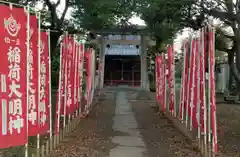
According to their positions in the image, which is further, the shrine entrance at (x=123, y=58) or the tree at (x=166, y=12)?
the shrine entrance at (x=123, y=58)

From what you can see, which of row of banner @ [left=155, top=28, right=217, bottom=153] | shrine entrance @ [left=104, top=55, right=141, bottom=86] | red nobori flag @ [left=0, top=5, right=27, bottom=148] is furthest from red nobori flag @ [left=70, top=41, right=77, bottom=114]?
shrine entrance @ [left=104, top=55, right=141, bottom=86]

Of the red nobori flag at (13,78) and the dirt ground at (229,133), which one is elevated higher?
the red nobori flag at (13,78)

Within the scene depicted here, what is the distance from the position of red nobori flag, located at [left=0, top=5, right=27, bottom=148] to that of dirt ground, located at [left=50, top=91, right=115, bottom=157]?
6.19 feet

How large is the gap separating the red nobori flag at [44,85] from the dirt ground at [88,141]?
0.65m

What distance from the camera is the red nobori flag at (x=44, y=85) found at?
23.5 ft

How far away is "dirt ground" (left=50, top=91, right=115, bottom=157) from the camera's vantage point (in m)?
7.55

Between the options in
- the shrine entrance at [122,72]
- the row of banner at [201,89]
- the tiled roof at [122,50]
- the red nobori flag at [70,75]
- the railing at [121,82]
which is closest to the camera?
the row of banner at [201,89]

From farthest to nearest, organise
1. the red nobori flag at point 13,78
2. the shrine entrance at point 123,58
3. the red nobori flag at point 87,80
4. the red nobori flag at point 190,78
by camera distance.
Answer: the shrine entrance at point 123,58
the red nobori flag at point 87,80
the red nobori flag at point 190,78
the red nobori flag at point 13,78

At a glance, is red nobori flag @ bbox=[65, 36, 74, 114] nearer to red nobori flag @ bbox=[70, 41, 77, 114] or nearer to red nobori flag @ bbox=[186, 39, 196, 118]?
red nobori flag @ bbox=[70, 41, 77, 114]

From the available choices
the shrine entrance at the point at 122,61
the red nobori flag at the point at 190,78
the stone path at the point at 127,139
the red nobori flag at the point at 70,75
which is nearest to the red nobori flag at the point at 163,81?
the stone path at the point at 127,139

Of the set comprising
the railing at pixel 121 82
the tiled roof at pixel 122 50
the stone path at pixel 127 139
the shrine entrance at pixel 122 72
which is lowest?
the stone path at pixel 127 139

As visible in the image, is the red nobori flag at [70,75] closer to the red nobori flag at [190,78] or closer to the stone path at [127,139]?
the stone path at [127,139]

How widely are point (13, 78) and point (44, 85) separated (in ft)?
7.24

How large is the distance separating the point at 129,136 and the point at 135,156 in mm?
2466
